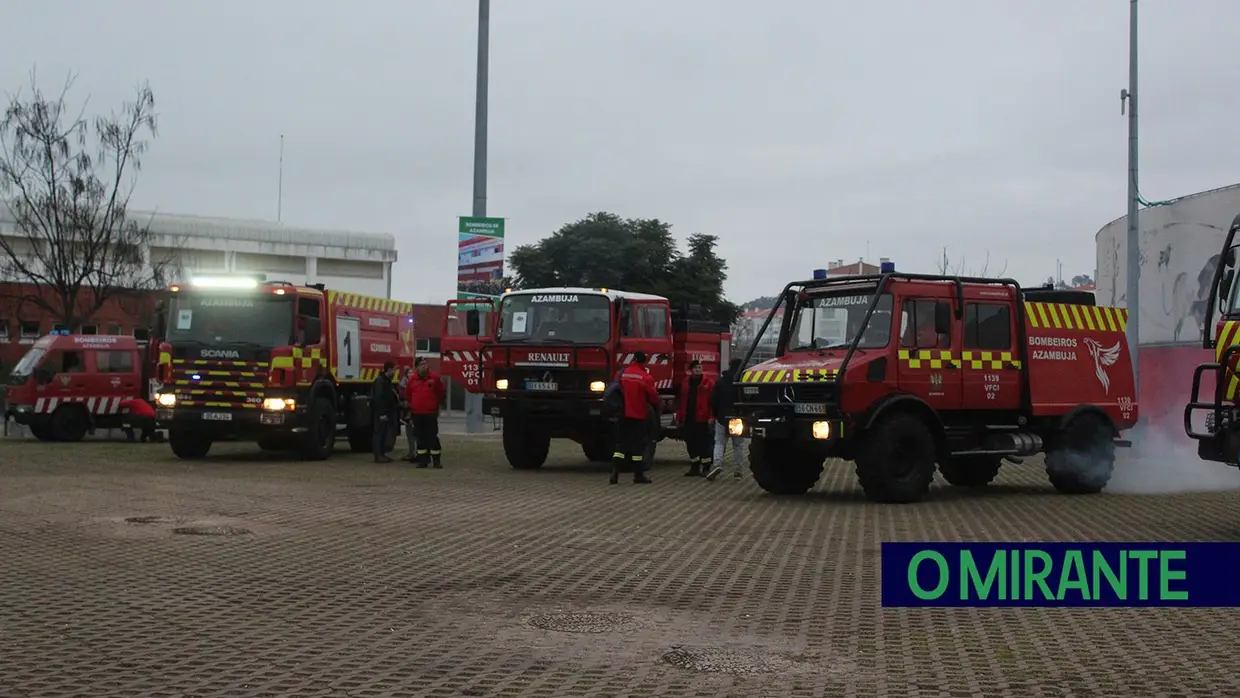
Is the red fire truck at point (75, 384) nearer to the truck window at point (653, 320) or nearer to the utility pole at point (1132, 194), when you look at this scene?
the truck window at point (653, 320)

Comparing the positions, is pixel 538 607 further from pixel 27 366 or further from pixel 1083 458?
pixel 27 366

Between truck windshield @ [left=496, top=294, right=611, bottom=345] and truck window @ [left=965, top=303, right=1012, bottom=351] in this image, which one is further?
truck windshield @ [left=496, top=294, right=611, bottom=345]

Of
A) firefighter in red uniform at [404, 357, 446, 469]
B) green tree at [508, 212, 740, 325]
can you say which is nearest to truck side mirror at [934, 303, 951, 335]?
firefighter in red uniform at [404, 357, 446, 469]

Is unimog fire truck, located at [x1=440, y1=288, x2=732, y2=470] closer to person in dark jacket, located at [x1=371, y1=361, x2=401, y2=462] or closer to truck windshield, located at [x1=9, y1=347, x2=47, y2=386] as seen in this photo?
person in dark jacket, located at [x1=371, y1=361, x2=401, y2=462]

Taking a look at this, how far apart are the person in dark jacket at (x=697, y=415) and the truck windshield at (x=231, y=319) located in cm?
629

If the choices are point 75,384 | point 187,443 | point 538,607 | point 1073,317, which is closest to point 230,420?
point 187,443

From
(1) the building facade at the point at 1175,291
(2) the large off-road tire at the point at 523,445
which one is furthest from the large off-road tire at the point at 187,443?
(1) the building facade at the point at 1175,291

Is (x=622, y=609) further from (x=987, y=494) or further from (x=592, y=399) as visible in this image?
(x=592, y=399)

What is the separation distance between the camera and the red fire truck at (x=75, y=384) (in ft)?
94.7

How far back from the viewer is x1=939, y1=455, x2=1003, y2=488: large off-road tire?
18406 mm

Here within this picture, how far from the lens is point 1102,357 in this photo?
1830cm

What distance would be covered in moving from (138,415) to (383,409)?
8.06 meters

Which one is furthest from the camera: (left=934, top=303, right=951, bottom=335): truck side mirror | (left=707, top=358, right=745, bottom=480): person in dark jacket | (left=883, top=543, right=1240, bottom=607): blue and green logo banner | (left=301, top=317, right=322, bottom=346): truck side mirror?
(left=301, top=317, right=322, bottom=346): truck side mirror

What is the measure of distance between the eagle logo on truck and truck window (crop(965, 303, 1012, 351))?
1492 mm
